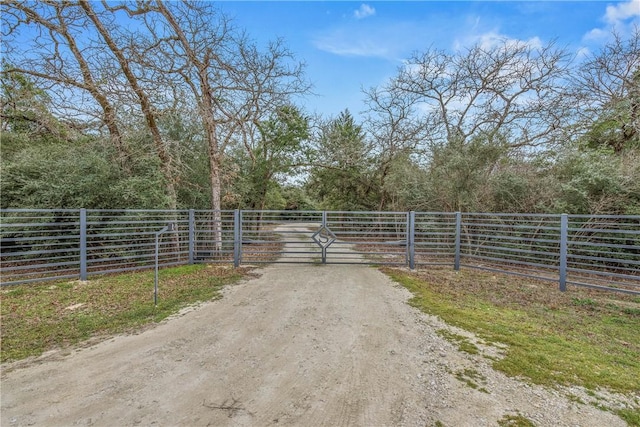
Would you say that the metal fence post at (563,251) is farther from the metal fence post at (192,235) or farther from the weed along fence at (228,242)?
the metal fence post at (192,235)

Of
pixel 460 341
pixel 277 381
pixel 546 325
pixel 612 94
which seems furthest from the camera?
pixel 612 94

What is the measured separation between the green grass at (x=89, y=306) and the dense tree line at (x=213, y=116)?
2.04 meters

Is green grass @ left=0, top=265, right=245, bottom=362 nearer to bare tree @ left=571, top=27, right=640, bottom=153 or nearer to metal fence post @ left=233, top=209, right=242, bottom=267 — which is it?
metal fence post @ left=233, top=209, right=242, bottom=267

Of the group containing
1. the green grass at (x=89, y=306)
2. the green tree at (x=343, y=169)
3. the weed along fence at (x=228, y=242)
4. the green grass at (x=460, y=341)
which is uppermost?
the green tree at (x=343, y=169)

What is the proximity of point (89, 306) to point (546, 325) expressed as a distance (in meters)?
5.94

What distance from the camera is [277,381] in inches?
92.4

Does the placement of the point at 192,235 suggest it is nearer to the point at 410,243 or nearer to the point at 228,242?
the point at 228,242

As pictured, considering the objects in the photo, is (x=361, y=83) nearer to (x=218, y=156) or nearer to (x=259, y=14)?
(x=259, y=14)

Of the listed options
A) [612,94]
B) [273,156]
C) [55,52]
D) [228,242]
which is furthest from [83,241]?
[612,94]

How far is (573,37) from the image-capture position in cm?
813

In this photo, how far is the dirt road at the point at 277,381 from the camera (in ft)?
6.34

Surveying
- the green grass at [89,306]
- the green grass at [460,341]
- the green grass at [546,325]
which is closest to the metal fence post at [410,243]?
the green grass at [546,325]

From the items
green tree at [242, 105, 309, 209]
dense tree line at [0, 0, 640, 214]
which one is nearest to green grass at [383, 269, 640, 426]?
dense tree line at [0, 0, 640, 214]

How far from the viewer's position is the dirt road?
193 centimetres
